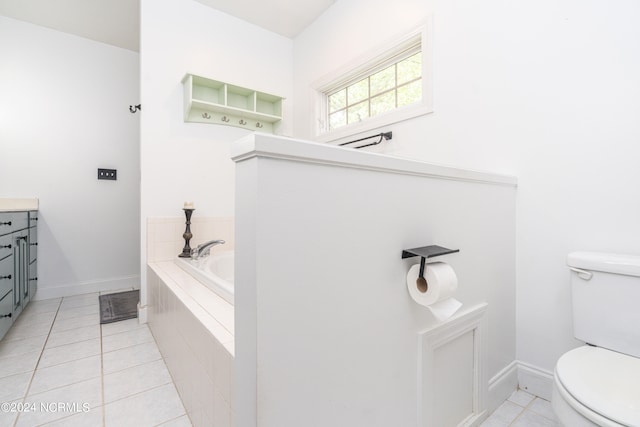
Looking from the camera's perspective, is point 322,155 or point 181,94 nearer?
point 322,155

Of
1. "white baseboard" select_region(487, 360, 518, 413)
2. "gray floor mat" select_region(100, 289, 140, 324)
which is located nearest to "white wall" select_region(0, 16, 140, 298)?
"gray floor mat" select_region(100, 289, 140, 324)

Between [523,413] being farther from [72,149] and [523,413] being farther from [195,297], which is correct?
[72,149]

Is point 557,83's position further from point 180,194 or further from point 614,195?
point 180,194

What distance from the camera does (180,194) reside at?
2.38 meters

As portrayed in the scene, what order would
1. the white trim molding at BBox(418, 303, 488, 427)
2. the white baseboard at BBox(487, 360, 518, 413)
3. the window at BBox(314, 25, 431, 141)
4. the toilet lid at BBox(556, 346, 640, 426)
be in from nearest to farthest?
the toilet lid at BBox(556, 346, 640, 426) → the white trim molding at BBox(418, 303, 488, 427) → the white baseboard at BBox(487, 360, 518, 413) → the window at BBox(314, 25, 431, 141)

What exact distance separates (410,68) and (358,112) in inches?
21.4

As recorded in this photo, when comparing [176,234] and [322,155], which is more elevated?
[322,155]

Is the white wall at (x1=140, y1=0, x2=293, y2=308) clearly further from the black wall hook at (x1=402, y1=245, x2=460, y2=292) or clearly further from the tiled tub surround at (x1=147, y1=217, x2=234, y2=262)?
the black wall hook at (x1=402, y1=245, x2=460, y2=292)

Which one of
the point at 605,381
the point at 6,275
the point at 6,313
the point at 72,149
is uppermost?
the point at 72,149

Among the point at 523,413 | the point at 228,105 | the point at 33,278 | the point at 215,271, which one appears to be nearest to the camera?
the point at 523,413

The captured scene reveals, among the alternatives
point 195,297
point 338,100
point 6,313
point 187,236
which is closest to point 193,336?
point 195,297

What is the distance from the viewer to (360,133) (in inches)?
89.4

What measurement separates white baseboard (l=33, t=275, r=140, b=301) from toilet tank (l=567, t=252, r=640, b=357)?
3579 mm

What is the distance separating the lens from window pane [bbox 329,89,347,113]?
2595 mm
